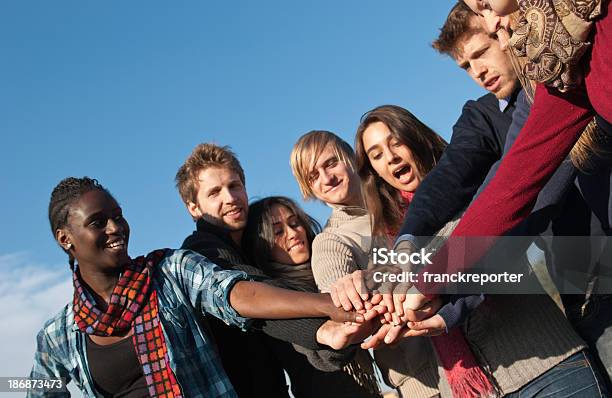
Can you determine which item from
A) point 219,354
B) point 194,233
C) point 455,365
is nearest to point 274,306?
point 219,354

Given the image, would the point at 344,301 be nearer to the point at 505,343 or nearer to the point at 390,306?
the point at 390,306

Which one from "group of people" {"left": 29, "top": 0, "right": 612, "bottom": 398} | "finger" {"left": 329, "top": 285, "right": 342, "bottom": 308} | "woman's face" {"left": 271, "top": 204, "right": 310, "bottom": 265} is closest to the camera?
"group of people" {"left": 29, "top": 0, "right": 612, "bottom": 398}

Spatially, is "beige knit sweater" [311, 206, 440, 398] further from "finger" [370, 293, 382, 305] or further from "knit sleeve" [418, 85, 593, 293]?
"knit sleeve" [418, 85, 593, 293]

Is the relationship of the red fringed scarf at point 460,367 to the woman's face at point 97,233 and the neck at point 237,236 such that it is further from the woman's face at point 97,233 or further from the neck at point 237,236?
the woman's face at point 97,233

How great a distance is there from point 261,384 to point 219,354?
0.28m

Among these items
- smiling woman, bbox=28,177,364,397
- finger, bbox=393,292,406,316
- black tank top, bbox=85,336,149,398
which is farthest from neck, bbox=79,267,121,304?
finger, bbox=393,292,406,316

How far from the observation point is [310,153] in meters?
4.45

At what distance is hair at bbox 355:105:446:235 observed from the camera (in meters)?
3.86

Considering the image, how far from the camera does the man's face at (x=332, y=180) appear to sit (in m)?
4.33

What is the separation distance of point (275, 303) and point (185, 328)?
588mm

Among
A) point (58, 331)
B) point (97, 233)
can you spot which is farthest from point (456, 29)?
point (58, 331)

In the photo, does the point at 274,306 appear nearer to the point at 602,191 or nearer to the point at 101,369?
the point at 101,369

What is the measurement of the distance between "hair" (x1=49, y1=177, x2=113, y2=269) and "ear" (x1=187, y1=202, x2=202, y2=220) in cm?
76

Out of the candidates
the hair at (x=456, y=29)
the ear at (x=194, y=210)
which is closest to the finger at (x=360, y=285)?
the hair at (x=456, y=29)
